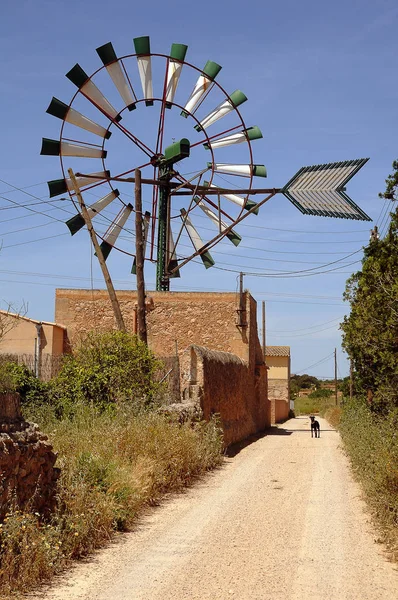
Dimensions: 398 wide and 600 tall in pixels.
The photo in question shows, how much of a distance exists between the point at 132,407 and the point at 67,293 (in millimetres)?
10601

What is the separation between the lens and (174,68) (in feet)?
A: 84.6

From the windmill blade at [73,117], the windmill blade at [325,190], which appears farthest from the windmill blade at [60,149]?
the windmill blade at [325,190]

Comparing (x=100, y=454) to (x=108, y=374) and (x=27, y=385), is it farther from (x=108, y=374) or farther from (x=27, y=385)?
(x=108, y=374)

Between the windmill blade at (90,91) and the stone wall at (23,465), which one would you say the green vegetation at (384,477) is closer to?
the stone wall at (23,465)

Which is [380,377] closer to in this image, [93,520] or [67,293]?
[93,520]

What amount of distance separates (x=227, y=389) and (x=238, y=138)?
10068mm

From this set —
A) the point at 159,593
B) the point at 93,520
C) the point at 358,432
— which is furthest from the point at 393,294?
the point at 159,593

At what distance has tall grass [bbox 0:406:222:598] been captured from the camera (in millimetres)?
6938

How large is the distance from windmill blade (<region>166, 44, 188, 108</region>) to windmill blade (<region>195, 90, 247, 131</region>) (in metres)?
1.44

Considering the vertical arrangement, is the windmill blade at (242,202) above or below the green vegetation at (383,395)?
above

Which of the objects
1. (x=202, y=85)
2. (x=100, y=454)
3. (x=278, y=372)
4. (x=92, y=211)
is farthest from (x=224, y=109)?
(x=278, y=372)

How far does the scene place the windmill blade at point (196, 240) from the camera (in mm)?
27834

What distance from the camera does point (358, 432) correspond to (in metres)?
17.2

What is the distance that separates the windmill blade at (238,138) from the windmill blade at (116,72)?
136 inches
